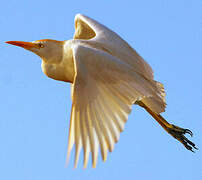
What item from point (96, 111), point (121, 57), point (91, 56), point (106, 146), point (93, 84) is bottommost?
point (106, 146)

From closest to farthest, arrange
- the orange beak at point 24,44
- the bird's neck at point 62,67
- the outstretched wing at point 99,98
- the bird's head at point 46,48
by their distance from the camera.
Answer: the outstretched wing at point 99,98
the bird's neck at point 62,67
the bird's head at point 46,48
the orange beak at point 24,44

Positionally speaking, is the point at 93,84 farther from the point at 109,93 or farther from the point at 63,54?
the point at 63,54

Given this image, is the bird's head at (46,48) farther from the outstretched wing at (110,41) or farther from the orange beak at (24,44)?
the outstretched wing at (110,41)

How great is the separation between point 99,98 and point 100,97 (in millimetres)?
16

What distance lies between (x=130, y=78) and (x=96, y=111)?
743mm

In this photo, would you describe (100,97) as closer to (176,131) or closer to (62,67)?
(62,67)

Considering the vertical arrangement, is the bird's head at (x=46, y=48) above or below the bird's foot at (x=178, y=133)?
above

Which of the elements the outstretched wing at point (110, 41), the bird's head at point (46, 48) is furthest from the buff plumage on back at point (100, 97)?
the bird's head at point (46, 48)

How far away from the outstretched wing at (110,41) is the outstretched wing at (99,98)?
0.62 m

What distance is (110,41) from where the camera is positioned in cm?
642

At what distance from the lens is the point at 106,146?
4508 mm

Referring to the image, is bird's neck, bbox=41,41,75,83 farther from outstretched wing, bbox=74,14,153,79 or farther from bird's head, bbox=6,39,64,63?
outstretched wing, bbox=74,14,153,79

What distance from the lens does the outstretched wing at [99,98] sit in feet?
15.0

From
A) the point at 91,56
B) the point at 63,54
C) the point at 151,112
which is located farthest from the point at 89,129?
the point at 151,112
